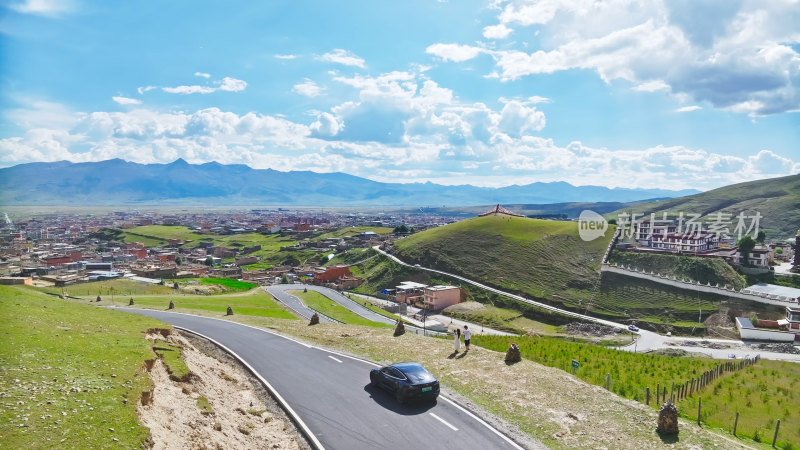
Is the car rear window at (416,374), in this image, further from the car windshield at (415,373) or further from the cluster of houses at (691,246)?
the cluster of houses at (691,246)

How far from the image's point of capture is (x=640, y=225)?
114m

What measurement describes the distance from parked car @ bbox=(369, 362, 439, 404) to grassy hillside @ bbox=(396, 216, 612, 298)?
70.2m

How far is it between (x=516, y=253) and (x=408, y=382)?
89.8 m

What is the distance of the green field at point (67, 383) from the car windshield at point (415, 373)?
9215 millimetres

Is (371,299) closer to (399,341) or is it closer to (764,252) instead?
(399,341)

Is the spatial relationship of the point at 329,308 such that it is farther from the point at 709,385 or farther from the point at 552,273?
the point at 552,273

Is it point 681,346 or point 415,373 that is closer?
point 415,373

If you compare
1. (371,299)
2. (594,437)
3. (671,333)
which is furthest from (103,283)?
(671,333)

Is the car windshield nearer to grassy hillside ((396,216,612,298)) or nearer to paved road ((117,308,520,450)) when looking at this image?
paved road ((117,308,520,450))

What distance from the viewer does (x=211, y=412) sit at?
15203mm

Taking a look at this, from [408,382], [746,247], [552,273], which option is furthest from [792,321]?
[408,382]

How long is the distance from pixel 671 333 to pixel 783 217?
16565 centimetres

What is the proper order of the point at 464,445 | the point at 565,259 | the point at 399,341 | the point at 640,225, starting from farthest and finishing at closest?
the point at 640,225
the point at 565,259
the point at 399,341
the point at 464,445

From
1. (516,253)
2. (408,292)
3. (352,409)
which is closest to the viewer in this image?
(352,409)
